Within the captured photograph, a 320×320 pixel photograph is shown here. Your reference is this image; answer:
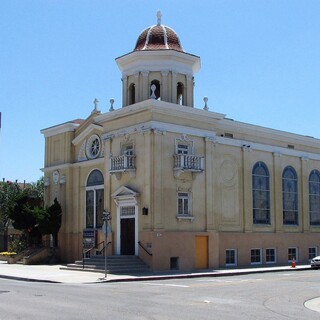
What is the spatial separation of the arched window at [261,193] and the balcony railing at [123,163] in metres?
9.11

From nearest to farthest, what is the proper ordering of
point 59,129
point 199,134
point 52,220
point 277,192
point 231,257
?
point 199,134
point 231,257
point 277,192
point 52,220
point 59,129

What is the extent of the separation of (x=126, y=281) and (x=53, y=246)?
1571 centimetres

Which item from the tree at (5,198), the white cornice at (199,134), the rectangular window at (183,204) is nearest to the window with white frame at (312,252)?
the white cornice at (199,134)

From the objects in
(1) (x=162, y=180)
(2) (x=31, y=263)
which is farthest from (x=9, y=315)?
(2) (x=31, y=263)

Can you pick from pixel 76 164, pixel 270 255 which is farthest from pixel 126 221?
pixel 270 255

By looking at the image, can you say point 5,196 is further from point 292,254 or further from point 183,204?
point 183,204

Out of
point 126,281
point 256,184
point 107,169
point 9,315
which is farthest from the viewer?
point 256,184

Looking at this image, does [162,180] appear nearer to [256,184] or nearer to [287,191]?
[256,184]

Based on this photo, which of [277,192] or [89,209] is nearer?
[89,209]

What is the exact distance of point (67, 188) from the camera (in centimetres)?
4038

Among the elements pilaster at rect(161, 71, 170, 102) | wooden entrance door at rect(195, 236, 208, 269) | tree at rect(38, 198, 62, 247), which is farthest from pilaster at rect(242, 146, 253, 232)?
tree at rect(38, 198, 62, 247)

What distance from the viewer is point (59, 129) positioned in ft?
137

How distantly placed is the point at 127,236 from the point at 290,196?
A: 1313 cm

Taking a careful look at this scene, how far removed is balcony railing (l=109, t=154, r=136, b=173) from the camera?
3225 cm
